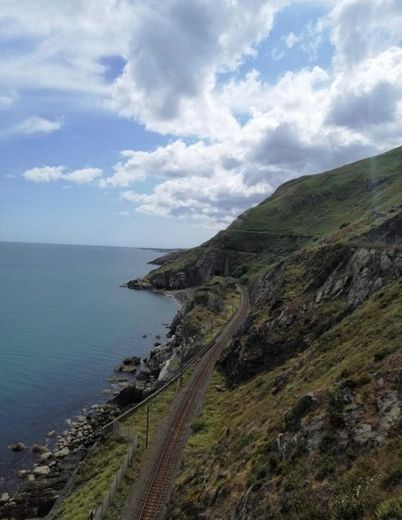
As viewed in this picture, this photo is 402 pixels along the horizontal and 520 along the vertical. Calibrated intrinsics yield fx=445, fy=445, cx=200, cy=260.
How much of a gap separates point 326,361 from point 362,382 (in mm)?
12151

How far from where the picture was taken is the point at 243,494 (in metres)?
24.4

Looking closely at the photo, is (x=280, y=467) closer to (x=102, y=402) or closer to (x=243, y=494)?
(x=243, y=494)

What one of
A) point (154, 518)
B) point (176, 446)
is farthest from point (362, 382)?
point (176, 446)

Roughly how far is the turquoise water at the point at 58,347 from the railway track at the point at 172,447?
61.7 feet

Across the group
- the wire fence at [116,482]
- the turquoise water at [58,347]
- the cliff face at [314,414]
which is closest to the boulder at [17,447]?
the turquoise water at [58,347]

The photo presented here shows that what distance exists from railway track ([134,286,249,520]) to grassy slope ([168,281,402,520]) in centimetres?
156

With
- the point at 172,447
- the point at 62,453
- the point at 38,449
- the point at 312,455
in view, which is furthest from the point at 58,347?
the point at 312,455

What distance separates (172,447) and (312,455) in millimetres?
23154

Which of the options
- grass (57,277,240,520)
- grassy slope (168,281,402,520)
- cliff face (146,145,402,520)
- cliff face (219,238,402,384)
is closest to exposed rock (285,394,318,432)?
cliff face (146,145,402,520)

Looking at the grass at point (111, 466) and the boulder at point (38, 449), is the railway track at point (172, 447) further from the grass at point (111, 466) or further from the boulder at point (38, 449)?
the boulder at point (38, 449)

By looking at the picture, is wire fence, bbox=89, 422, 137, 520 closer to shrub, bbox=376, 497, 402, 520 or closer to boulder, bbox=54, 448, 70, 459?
boulder, bbox=54, 448, 70, 459

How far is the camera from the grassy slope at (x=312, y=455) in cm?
1792

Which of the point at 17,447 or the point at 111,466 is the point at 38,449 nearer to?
the point at 17,447

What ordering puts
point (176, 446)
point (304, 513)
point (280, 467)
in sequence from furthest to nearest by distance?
point (176, 446) → point (280, 467) → point (304, 513)
